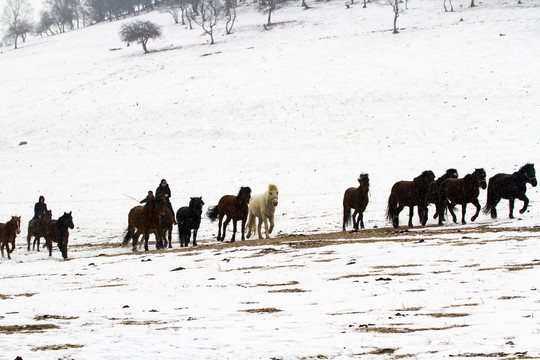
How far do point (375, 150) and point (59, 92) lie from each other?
42739 mm

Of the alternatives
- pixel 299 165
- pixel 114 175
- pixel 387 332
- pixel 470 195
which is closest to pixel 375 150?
pixel 299 165

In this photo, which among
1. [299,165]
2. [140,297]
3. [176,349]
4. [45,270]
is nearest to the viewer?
[176,349]

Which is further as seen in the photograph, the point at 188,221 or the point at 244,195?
the point at 188,221

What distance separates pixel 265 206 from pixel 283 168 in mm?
→ 19395

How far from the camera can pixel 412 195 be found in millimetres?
19734

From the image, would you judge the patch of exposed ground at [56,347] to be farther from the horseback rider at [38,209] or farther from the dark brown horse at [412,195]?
the horseback rider at [38,209]

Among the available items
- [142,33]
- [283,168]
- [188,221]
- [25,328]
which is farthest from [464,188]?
[142,33]

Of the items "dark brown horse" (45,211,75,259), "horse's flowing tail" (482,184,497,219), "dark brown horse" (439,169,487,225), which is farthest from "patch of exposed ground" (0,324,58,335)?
"horse's flowing tail" (482,184,497,219)

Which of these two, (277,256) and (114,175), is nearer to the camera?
(277,256)

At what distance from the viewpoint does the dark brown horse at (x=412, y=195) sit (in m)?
19.6

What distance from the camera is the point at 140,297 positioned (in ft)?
30.7

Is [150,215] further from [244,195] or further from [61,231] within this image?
[244,195]

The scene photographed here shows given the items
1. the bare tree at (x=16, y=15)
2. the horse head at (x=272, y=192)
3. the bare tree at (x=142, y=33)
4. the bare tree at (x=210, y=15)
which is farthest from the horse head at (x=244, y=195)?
the bare tree at (x=16, y=15)

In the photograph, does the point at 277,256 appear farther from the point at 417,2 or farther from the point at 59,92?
the point at 417,2
